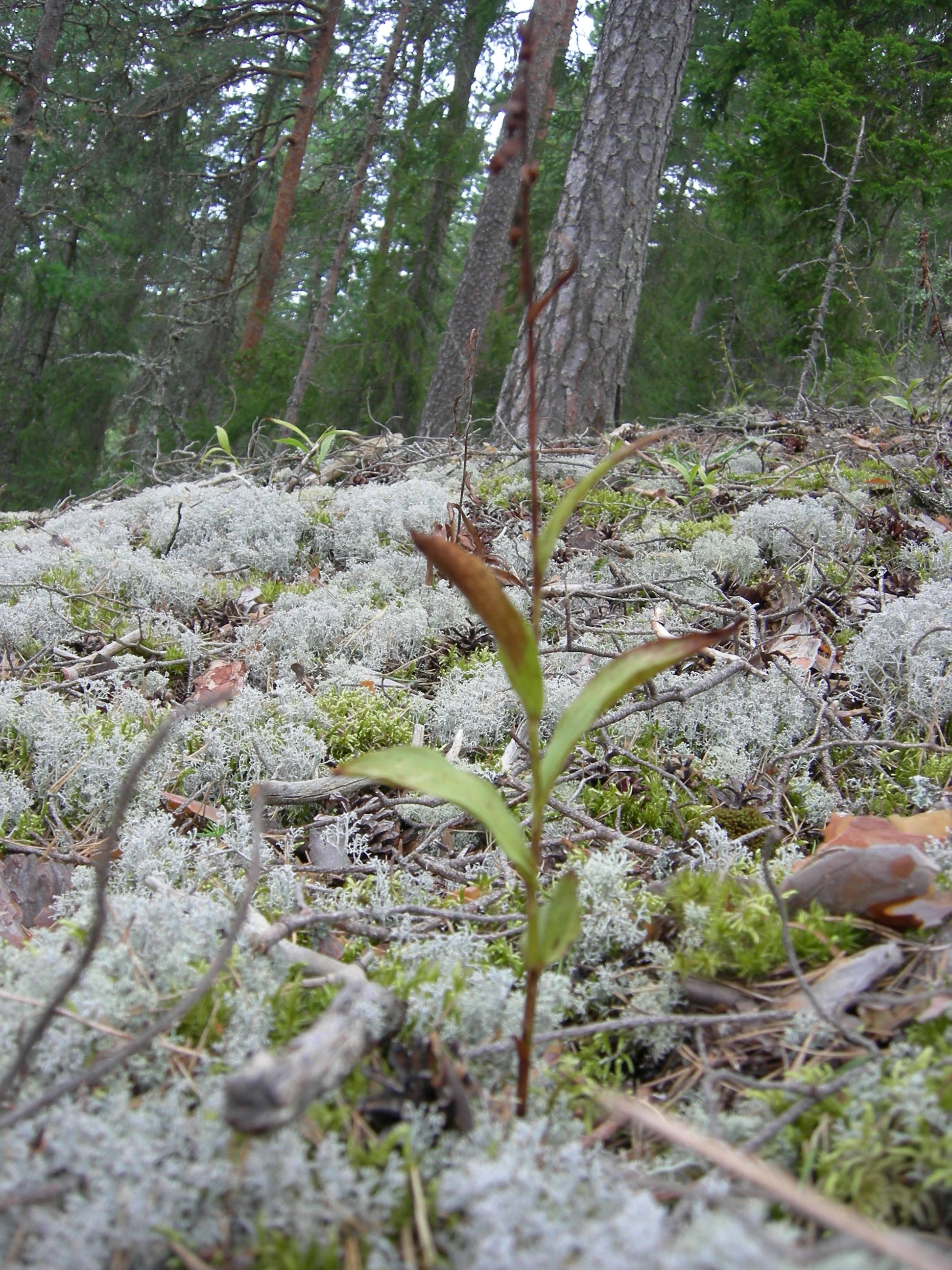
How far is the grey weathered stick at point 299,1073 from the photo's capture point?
73 centimetres

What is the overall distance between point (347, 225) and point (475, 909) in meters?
10.9

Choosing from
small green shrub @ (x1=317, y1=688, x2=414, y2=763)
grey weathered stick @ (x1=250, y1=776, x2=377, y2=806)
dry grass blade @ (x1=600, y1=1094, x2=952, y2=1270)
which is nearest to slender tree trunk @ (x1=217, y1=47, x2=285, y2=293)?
small green shrub @ (x1=317, y1=688, x2=414, y2=763)

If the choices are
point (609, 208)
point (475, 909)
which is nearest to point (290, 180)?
point (609, 208)

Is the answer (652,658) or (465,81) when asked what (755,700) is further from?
(465,81)

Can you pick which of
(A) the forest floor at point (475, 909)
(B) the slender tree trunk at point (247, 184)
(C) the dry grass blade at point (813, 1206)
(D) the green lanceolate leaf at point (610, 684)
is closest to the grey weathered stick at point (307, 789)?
(A) the forest floor at point (475, 909)

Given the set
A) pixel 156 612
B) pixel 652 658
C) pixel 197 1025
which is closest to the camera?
pixel 652 658

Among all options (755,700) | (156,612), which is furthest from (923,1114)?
(156,612)

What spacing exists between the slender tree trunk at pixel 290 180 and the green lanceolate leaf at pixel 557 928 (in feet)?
41.0

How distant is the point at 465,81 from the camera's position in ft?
41.7

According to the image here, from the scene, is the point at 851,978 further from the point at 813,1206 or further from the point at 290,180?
the point at 290,180

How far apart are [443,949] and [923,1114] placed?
0.69m

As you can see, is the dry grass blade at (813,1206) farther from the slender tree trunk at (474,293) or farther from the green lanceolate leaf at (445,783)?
the slender tree trunk at (474,293)

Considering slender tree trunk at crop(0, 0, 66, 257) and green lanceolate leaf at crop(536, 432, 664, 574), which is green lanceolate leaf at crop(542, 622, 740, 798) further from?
slender tree trunk at crop(0, 0, 66, 257)

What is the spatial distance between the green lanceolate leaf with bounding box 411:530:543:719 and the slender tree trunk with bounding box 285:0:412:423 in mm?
9784
